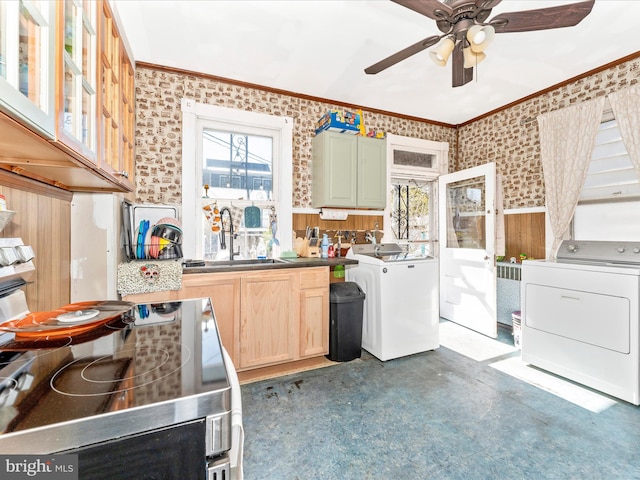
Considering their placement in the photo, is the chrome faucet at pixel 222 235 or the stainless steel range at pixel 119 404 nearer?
the stainless steel range at pixel 119 404

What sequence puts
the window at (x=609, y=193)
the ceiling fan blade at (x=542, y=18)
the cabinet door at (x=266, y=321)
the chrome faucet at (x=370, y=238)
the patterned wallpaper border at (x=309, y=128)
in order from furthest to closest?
the chrome faucet at (x=370, y=238)
the patterned wallpaper border at (x=309, y=128)
the window at (x=609, y=193)
the cabinet door at (x=266, y=321)
the ceiling fan blade at (x=542, y=18)

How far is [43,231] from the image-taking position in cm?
153

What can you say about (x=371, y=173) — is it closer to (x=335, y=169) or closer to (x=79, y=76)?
(x=335, y=169)

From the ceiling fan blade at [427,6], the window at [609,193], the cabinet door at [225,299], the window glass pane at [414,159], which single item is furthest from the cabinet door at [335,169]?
the window at [609,193]

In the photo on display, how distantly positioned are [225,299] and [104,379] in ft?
5.68

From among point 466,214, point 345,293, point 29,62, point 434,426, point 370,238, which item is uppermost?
point 29,62

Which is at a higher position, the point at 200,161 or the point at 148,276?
the point at 200,161

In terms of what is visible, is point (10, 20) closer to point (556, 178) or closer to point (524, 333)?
point (524, 333)

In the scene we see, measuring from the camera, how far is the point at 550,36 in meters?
2.36

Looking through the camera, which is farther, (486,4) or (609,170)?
(609,170)

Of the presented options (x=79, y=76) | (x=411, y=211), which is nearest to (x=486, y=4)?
(x=79, y=76)

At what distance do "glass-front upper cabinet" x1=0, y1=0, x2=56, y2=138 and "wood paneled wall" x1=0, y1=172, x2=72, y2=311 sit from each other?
0.59 meters

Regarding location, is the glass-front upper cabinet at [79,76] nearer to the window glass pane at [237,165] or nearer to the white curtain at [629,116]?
the window glass pane at [237,165]

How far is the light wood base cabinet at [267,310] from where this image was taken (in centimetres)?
235
